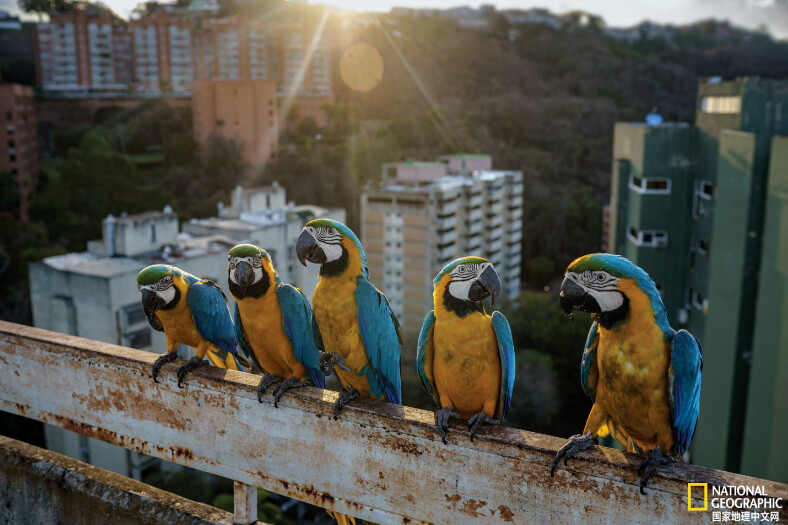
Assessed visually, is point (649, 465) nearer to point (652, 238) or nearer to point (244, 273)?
point (244, 273)

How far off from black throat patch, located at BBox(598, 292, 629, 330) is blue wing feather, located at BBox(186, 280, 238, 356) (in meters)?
2.44

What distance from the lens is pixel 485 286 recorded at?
11.2 ft

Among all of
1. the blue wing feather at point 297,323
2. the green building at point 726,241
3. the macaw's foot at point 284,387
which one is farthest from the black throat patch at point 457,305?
the green building at point 726,241

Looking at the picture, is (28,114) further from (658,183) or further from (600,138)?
(600,138)

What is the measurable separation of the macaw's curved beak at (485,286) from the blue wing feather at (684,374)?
0.87 m

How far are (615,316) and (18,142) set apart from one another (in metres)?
34.3

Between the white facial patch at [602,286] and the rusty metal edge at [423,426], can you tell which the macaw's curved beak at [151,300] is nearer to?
the rusty metal edge at [423,426]

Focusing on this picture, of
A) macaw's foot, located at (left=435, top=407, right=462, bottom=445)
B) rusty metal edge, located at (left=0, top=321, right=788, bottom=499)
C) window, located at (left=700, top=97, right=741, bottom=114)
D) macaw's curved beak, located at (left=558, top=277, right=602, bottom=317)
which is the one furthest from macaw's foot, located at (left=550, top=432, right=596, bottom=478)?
window, located at (left=700, top=97, right=741, bottom=114)

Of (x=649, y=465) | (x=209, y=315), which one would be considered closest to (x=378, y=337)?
(x=209, y=315)

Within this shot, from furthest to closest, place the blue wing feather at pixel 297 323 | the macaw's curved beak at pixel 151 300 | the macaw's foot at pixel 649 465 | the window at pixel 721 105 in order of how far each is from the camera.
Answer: the window at pixel 721 105 < the macaw's curved beak at pixel 151 300 < the blue wing feather at pixel 297 323 < the macaw's foot at pixel 649 465

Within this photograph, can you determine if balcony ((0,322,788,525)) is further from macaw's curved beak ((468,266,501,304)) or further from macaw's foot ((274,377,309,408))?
macaw's curved beak ((468,266,501,304))

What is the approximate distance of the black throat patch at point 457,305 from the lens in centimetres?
352

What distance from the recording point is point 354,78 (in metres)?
48.0

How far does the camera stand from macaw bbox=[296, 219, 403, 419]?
3840 mm
